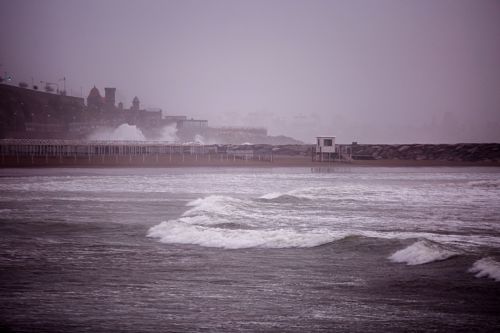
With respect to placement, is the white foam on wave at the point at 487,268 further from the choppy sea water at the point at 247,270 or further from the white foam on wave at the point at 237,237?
the white foam on wave at the point at 237,237

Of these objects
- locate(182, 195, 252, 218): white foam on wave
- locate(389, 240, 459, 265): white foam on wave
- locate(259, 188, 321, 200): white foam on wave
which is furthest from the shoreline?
locate(389, 240, 459, 265): white foam on wave

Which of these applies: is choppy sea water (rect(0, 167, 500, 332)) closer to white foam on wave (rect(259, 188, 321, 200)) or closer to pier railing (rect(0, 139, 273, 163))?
white foam on wave (rect(259, 188, 321, 200))

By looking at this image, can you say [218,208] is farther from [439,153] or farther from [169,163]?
[439,153]

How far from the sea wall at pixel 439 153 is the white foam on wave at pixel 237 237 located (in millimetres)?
51303

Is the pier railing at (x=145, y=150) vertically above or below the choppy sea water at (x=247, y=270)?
above

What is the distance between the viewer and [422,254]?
22.9ft

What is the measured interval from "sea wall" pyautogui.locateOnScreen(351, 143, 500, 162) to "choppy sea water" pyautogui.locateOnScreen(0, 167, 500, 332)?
49.9 meters

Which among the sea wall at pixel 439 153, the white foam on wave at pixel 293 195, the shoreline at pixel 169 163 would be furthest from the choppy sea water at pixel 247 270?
the sea wall at pixel 439 153

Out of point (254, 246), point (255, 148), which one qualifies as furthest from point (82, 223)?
point (255, 148)

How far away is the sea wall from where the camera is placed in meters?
59.1

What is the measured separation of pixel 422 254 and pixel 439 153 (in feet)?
193

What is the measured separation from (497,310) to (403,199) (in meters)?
11.2

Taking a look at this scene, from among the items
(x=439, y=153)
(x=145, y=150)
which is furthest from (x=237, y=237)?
(x=145, y=150)

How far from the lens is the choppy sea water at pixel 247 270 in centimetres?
446
